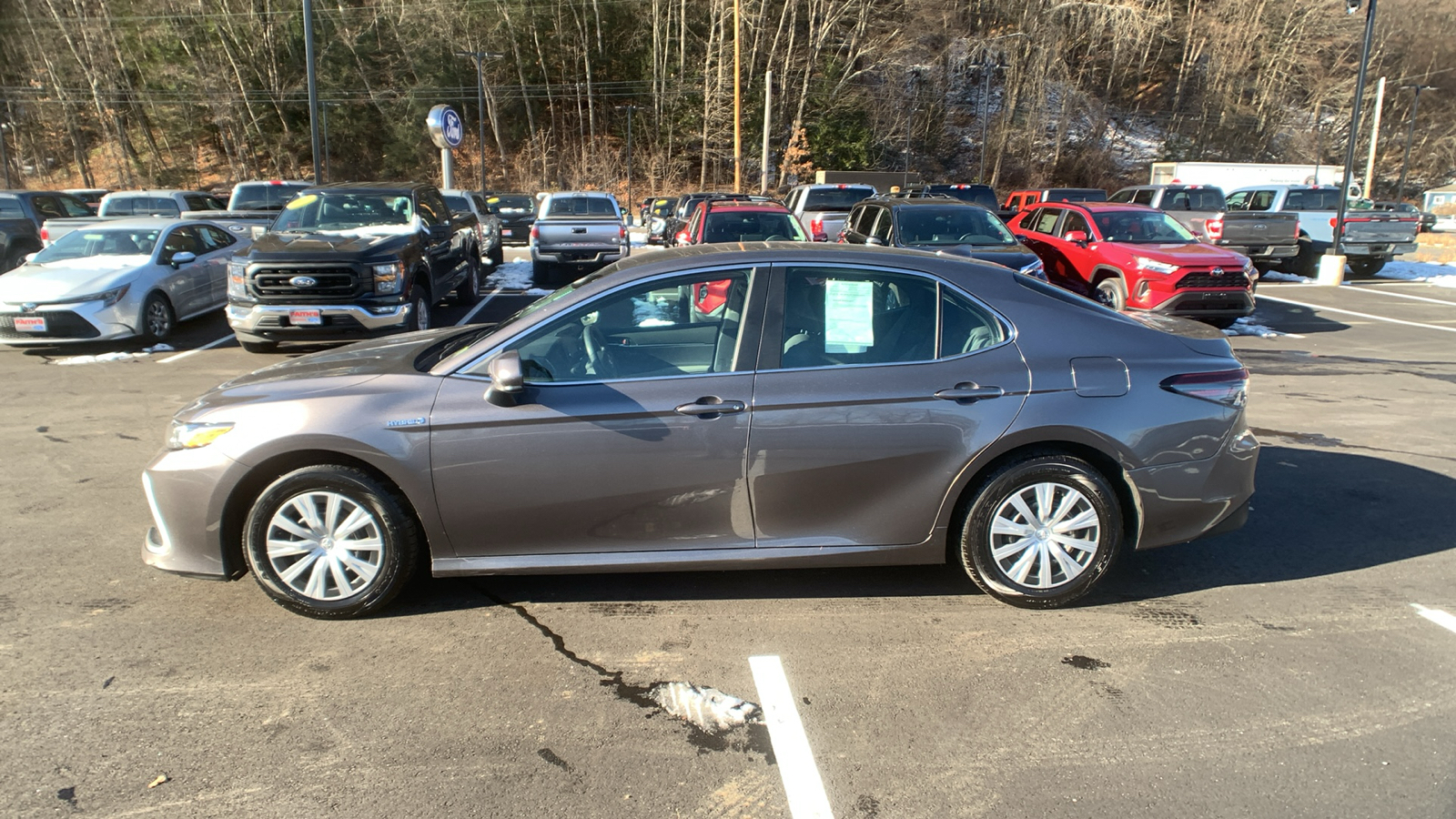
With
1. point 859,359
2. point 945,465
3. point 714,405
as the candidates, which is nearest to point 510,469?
point 714,405

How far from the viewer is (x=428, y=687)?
133 inches

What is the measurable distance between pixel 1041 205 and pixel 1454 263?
47.9ft

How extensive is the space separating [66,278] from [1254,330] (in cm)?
1583

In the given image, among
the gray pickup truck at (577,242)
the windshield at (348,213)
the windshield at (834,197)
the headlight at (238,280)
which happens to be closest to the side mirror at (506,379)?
the headlight at (238,280)

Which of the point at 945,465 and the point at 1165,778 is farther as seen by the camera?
the point at 945,465

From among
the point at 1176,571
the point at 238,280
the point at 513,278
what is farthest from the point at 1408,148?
the point at 238,280

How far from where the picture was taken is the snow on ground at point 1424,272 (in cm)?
1855

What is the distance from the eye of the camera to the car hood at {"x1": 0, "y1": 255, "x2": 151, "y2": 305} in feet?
33.8

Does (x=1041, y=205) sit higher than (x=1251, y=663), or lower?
higher

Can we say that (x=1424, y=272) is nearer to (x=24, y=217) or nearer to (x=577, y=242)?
(x=577, y=242)

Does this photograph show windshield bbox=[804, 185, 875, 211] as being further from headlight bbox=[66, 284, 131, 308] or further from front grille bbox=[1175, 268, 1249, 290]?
headlight bbox=[66, 284, 131, 308]

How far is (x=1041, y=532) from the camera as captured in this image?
12.9 feet

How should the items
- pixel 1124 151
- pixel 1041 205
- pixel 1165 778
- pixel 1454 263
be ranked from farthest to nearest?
pixel 1124 151 → pixel 1454 263 → pixel 1041 205 → pixel 1165 778

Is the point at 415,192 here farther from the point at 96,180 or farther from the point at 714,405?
the point at 96,180
